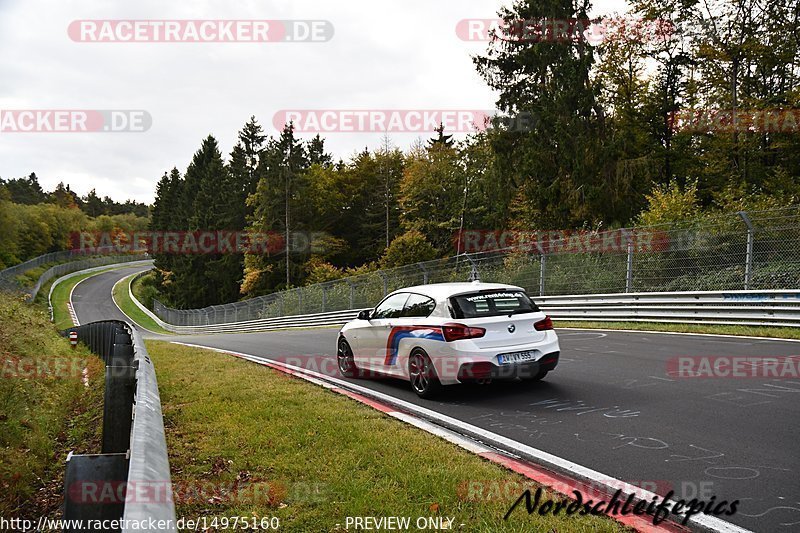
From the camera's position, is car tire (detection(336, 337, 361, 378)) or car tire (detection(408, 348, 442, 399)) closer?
car tire (detection(408, 348, 442, 399))

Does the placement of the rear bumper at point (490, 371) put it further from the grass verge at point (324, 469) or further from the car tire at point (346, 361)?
the car tire at point (346, 361)

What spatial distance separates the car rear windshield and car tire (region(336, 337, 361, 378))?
2.81 metres

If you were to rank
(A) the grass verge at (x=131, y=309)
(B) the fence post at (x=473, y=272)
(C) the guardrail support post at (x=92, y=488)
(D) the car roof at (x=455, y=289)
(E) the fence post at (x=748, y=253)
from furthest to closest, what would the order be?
(A) the grass verge at (x=131, y=309)
(B) the fence post at (x=473, y=272)
(E) the fence post at (x=748, y=253)
(D) the car roof at (x=455, y=289)
(C) the guardrail support post at (x=92, y=488)

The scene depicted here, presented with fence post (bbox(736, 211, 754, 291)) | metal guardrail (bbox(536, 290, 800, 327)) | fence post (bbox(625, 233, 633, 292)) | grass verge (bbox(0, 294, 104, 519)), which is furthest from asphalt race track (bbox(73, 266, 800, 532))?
fence post (bbox(625, 233, 633, 292))

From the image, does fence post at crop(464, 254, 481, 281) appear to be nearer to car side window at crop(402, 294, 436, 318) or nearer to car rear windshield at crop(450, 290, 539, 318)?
car side window at crop(402, 294, 436, 318)

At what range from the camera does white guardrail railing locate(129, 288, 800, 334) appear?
1245 cm

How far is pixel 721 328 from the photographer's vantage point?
13453mm

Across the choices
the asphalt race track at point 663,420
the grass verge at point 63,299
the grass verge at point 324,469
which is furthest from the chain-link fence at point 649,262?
the grass verge at point 63,299

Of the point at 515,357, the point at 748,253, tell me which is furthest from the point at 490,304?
the point at 748,253

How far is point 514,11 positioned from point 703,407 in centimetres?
3065

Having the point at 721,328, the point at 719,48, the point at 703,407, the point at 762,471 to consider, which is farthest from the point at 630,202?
the point at 762,471

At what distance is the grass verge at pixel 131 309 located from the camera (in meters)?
61.1

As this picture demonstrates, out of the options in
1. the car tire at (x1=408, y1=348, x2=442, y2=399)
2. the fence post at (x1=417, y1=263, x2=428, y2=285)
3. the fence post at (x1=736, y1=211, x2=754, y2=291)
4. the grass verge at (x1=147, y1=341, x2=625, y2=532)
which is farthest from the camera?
the fence post at (x1=417, y1=263, x2=428, y2=285)

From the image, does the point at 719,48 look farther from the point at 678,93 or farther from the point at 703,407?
the point at 703,407
